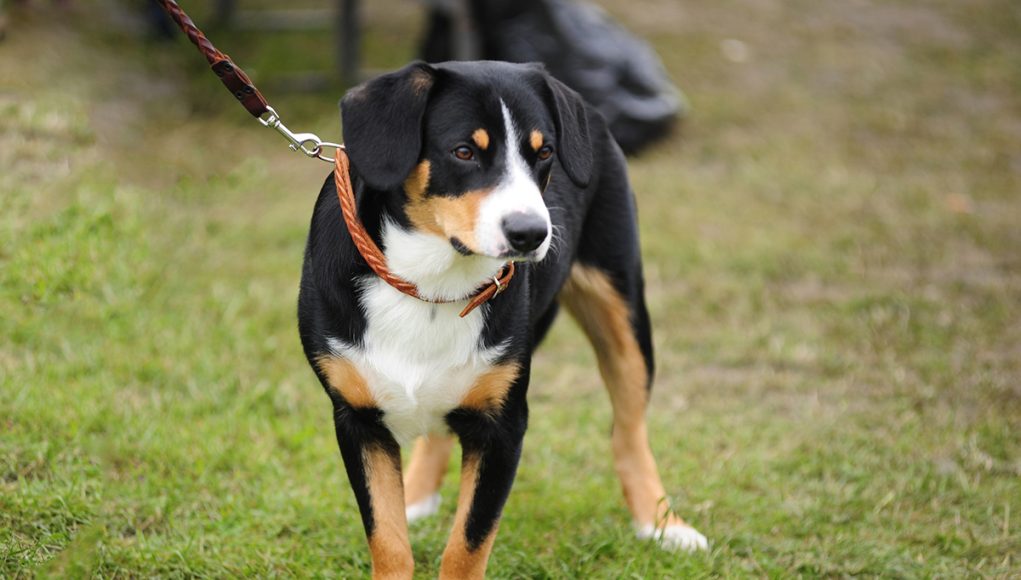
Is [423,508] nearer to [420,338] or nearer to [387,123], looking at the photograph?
[420,338]

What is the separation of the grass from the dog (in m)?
0.62

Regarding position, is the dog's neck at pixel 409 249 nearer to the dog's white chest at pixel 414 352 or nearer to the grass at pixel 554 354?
the dog's white chest at pixel 414 352

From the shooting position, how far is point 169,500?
12.3 feet

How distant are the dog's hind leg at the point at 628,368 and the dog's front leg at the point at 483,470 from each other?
87 centimetres

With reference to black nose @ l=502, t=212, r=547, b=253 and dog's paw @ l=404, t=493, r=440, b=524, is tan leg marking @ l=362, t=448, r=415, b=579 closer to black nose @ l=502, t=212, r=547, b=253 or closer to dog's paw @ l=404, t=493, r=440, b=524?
black nose @ l=502, t=212, r=547, b=253

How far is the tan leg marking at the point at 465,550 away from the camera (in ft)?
9.79

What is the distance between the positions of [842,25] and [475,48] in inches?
179

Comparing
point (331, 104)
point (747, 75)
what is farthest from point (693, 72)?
point (331, 104)

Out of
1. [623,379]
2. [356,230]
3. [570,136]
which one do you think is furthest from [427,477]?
[570,136]

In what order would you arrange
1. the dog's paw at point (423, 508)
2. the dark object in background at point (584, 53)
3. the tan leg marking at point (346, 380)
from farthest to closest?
the dark object in background at point (584, 53) → the dog's paw at point (423, 508) → the tan leg marking at point (346, 380)

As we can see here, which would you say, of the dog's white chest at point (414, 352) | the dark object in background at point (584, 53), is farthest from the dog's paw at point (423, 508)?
the dark object in background at point (584, 53)

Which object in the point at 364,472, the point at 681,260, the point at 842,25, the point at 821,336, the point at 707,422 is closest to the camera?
the point at 364,472

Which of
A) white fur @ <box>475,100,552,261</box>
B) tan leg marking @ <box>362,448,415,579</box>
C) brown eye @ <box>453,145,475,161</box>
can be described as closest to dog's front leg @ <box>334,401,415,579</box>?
tan leg marking @ <box>362,448,415,579</box>

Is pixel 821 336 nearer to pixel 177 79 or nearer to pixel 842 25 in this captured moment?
pixel 177 79
